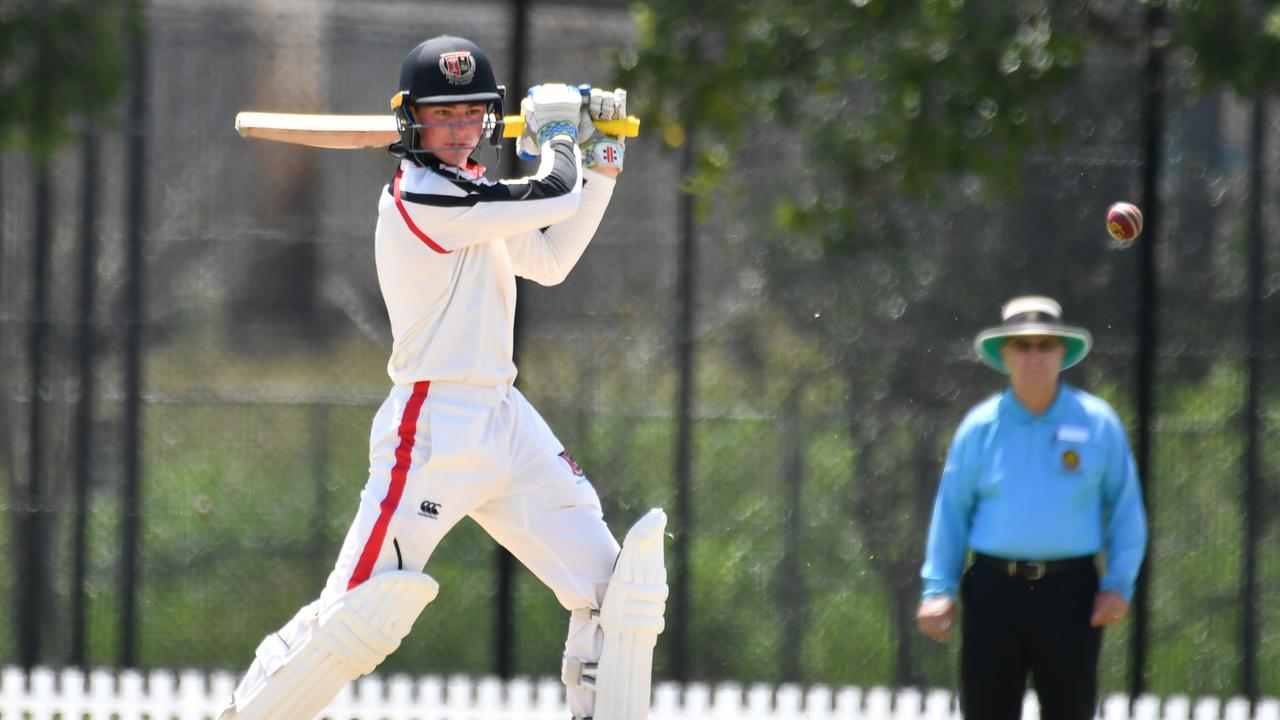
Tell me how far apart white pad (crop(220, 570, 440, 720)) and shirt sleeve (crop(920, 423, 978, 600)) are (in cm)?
152

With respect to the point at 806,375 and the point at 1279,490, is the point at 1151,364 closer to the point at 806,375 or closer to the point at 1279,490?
the point at 1279,490

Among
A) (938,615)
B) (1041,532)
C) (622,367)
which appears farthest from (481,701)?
(1041,532)

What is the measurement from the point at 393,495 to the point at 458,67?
1.12 m

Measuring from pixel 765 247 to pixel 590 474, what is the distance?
1.16 metres

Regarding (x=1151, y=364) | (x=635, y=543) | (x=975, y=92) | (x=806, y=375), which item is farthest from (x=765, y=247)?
(x=635, y=543)

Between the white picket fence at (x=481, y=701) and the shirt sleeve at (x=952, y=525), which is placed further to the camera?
the white picket fence at (x=481, y=701)

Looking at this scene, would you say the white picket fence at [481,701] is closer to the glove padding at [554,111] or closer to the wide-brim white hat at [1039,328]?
the wide-brim white hat at [1039,328]

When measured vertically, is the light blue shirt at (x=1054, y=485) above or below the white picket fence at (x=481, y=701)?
above

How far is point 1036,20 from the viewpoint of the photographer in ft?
22.9

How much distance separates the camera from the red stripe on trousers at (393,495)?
15.0 feet

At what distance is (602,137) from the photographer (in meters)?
4.96

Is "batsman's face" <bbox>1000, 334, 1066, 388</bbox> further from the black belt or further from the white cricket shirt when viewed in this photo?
the white cricket shirt

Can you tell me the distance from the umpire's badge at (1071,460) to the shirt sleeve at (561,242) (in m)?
1.46

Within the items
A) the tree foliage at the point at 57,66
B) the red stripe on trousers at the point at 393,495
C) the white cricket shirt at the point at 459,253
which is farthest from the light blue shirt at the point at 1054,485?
the tree foliage at the point at 57,66
